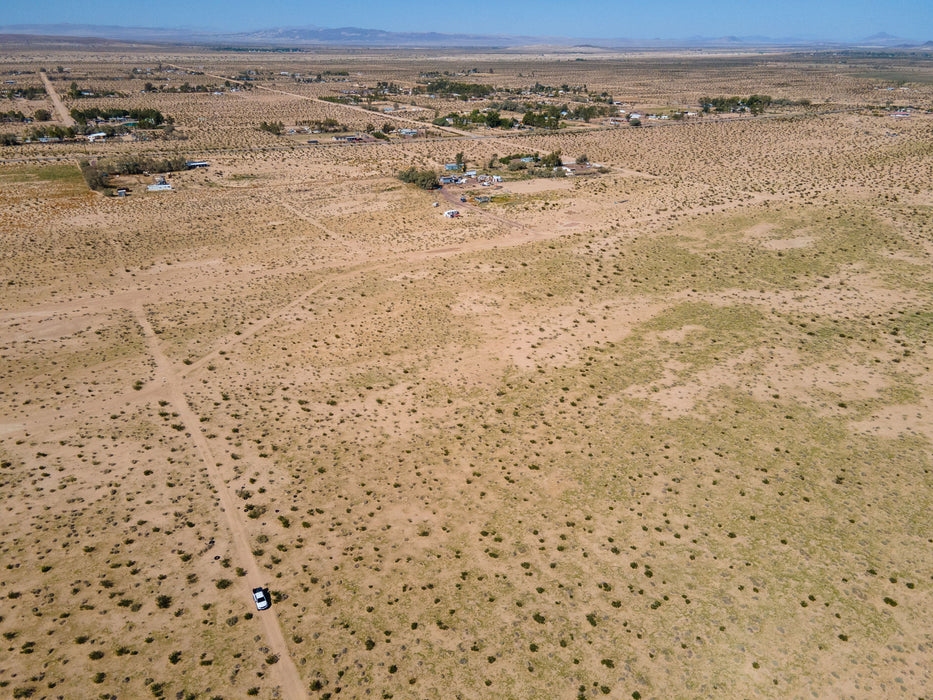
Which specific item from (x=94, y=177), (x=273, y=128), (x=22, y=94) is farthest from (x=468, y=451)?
(x=22, y=94)

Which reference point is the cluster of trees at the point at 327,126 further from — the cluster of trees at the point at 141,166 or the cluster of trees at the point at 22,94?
the cluster of trees at the point at 22,94

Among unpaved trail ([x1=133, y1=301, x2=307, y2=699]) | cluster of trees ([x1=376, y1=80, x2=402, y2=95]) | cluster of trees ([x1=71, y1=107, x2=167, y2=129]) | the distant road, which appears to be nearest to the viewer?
unpaved trail ([x1=133, y1=301, x2=307, y2=699])

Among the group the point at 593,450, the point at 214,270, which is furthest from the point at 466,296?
the point at 214,270

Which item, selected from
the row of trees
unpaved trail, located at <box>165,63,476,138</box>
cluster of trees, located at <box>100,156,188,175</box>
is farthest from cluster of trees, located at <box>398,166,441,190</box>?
unpaved trail, located at <box>165,63,476,138</box>

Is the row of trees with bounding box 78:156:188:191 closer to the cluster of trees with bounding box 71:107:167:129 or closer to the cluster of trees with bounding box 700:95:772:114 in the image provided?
the cluster of trees with bounding box 71:107:167:129

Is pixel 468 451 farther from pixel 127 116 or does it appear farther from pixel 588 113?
pixel 127 116
